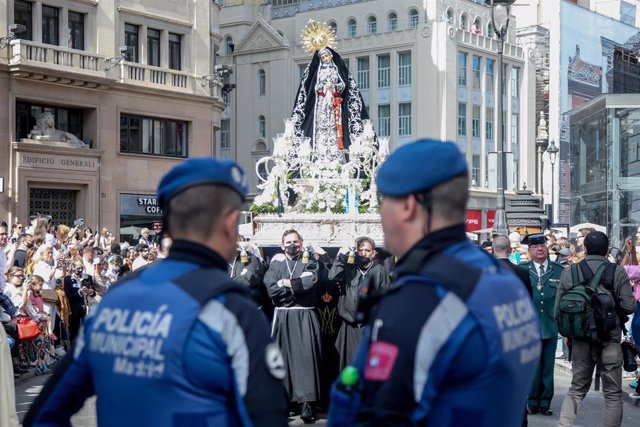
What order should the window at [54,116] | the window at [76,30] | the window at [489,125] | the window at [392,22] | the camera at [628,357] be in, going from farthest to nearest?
the window at [489,125]
the window at [392,22]
the window at [76,30]
the window at [54,116]
the camera at [628,357]

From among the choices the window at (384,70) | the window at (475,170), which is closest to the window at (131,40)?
the window at (384,70)

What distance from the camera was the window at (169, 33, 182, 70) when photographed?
4041cm

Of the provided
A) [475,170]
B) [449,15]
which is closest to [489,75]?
[449,15]

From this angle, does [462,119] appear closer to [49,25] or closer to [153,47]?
[153,47]

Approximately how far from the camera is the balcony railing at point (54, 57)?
3384 centimetres

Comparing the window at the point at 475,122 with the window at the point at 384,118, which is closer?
the window at the point at 384,118

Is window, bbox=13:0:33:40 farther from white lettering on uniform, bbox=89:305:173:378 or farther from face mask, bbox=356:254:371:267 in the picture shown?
white lettering on uniform, bbox=89:305:173:378

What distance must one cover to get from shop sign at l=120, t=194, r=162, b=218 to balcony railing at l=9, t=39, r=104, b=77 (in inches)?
177

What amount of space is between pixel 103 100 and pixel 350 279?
88.3ft

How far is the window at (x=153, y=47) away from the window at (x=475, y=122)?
28063mm

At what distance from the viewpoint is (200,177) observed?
3656 millimetres

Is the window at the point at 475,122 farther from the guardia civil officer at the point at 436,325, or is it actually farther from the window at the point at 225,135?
the guardia civil officer at the point at 436,325

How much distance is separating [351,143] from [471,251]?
23.7 m

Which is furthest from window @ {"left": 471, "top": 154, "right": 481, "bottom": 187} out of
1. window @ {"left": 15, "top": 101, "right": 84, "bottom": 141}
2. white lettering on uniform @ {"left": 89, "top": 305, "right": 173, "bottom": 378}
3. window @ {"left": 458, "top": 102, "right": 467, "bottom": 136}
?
white lettering on uniform @ {"left": 89, "top": 305, "right": 173, "bottom": 378}
